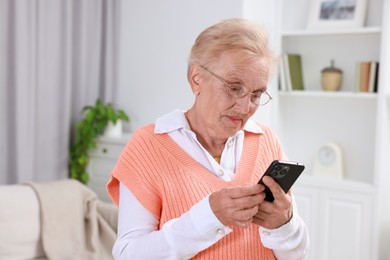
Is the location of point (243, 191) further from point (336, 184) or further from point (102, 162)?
point (102, 162)

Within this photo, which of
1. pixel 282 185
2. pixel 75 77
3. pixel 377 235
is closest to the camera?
pixel 282 185

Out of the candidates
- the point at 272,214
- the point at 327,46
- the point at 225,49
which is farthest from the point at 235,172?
the point at 327,46

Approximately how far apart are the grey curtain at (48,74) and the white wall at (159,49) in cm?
13

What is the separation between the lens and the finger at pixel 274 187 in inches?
47.2

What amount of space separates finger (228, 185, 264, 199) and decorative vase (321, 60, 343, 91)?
2.21 metres

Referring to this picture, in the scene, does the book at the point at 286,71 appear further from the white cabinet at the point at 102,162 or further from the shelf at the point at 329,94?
the white cabinet at the point at 102,162

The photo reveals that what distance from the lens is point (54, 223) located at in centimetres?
273

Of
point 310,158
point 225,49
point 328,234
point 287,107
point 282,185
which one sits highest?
point 225,49

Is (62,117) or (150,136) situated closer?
(150,136)

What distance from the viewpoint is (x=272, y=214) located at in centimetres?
125

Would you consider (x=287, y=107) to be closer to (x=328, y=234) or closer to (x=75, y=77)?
(x=328, y=234)

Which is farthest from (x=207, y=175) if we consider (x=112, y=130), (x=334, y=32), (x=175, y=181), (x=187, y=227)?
(x=112, y=130)

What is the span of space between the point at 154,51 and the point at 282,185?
256 cm

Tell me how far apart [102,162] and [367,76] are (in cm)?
172
